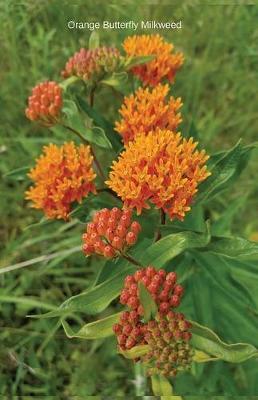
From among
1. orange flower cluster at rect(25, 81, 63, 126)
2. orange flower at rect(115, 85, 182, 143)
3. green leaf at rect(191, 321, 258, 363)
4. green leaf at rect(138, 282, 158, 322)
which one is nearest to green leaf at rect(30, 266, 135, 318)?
green leaf at rect(138, 282, 158, 322)

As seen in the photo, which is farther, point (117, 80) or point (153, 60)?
point (153, 60)

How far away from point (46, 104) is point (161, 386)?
97cm

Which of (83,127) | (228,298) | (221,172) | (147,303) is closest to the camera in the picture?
(147,303)

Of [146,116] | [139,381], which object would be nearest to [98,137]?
[146,116]

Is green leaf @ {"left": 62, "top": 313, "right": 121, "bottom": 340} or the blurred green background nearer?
green leaf @ {"left": 62, "top": 313, "right": 121, "bottom": 340}

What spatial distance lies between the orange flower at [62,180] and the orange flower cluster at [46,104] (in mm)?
127

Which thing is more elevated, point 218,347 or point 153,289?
point 153,289

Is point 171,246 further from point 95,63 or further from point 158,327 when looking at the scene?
point 95,63

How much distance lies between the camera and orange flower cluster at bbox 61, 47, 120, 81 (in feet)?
6.87

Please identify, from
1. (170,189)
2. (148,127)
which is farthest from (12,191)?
(170,189)

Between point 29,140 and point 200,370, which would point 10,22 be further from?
point 200,370

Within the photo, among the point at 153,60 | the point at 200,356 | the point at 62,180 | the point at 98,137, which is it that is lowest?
the point at 200,356

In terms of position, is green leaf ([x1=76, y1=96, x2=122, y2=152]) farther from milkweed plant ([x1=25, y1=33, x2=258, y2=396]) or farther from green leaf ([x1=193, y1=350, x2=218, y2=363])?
green leaf ([x1=193, y1=350, x2=218, y2=363])

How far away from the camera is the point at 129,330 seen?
1.61 m
